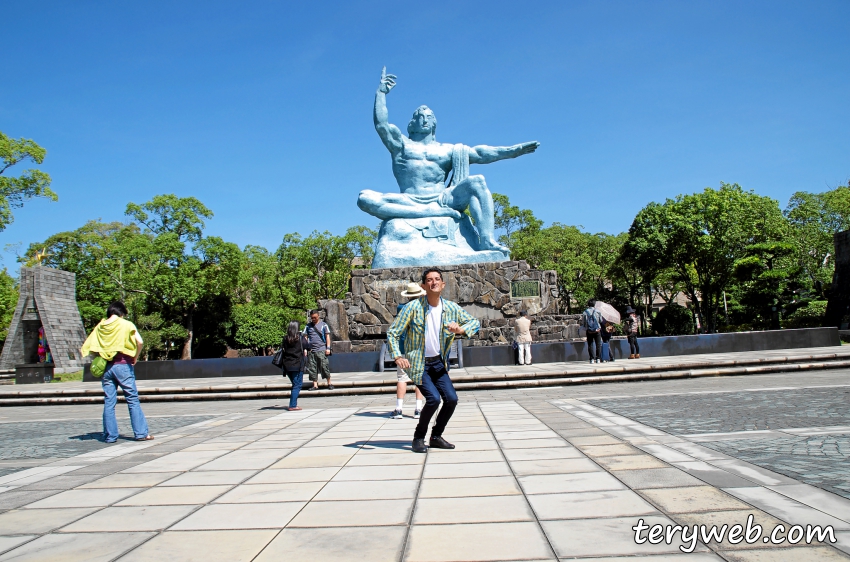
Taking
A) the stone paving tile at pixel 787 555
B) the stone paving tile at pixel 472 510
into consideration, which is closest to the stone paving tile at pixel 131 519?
the stone paving tile at pixel 472 510

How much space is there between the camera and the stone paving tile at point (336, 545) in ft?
7.66

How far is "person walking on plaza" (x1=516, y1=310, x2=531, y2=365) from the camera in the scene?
505 inches

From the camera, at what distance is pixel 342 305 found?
1546 centimetres

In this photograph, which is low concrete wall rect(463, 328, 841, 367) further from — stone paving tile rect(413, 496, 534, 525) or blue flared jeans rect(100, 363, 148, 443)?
stone paving tile rect(413, 496, 534, 525)

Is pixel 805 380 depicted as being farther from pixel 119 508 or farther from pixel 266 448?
pixel 119 508

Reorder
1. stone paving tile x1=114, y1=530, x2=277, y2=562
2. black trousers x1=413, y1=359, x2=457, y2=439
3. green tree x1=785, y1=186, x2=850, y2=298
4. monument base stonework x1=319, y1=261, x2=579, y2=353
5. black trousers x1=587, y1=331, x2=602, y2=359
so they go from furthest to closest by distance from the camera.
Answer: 1. green tree x1=785, y1=186, x2=850, y2=298
2. monument base stonework x1=319, y1=261, x2=579, y2=353
3. black trousers x1=587, y1=331, x2=602, y2=359
4. black trousers x1=413, y1=359, x2=457, y2=439
5. stone paving tile x1=114, y1=530, x2=277, y2=562

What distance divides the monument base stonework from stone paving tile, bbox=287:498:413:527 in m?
11.9

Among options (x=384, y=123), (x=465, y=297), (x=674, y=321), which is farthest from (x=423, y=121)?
(x=674, y=321)

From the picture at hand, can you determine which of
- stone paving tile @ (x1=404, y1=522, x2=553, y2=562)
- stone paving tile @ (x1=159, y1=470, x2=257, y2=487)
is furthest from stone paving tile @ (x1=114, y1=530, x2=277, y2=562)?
stone paving tile @ (x1=159, y1=470, x2=257, y2=487)

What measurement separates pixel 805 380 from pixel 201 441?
8474mm

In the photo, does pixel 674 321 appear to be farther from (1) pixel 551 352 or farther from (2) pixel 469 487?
(2) pixel 469 487

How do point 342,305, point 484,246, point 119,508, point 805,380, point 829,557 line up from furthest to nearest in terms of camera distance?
point 484,246
point 342,305
point 805,380
point 119,508
point 829,557

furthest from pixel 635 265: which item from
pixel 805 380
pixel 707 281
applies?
pixel 805 380

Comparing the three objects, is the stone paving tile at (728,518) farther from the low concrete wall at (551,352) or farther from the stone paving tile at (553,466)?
the low concrete wall at (551,352)
